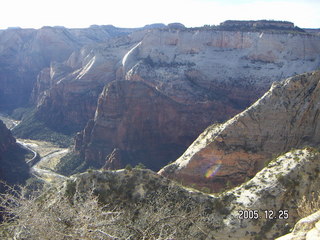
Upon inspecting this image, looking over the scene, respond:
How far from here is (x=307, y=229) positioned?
1410 cm

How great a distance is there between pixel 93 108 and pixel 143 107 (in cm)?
3101

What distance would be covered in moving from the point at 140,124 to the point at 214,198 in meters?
42.1

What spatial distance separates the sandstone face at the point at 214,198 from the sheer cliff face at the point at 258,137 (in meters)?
11.0

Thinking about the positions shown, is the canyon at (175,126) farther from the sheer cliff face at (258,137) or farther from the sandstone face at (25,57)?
the sandstone face at (25,57)

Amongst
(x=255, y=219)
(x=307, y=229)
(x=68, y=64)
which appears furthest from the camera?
(x=68, y=64)

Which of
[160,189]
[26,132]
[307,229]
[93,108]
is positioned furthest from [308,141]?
[26,132]

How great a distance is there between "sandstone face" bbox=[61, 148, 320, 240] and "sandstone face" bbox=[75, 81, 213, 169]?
38374mm

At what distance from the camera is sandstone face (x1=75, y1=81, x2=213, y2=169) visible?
6356 cm

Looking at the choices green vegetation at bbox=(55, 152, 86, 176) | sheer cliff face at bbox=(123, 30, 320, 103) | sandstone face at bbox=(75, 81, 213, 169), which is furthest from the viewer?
sheer cliff face at bbox=(123, 30, 320, 103)

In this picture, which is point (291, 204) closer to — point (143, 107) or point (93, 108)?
point (143, 107)

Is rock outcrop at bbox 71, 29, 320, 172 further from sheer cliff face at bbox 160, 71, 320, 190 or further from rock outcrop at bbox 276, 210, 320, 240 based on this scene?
rock outcrop at bbox 276, 210, 320, 240

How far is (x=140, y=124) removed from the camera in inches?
2547

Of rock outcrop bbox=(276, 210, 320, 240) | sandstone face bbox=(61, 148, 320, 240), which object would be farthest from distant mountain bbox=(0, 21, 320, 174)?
rock outcrop bbox=(276, 210, 320, 240)

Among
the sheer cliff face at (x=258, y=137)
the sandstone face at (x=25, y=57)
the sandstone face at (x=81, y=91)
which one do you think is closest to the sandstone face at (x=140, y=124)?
the sheer cliff face at (x=258, y=137)
